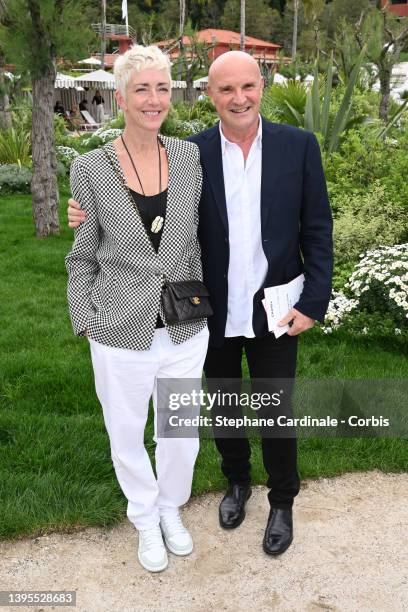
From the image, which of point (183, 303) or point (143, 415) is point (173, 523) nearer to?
point (143, 415)

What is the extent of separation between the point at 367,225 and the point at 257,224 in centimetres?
379

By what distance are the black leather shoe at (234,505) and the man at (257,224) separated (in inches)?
9.9

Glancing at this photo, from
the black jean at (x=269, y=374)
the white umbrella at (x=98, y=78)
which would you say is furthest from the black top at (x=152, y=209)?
the white umbrella at (x=98, y=78)

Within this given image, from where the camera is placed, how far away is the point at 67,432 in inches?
146

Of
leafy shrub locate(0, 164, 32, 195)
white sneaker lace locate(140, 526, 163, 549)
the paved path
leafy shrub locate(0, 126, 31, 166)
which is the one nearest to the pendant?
white sneaker lace locate(140, 526, 163, 549)

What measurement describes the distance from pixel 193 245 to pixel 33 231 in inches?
256

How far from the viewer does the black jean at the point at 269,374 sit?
8.87 feet

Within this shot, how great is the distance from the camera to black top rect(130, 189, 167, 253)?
95.6 inches

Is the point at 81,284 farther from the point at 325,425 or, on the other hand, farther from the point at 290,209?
the point at 325,425

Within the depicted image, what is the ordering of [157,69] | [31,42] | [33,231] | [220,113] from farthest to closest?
1. [33,231]
2. [31,42]
3. [220,113]
4. [157,69]

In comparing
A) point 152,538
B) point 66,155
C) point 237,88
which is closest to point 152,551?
point 152,538

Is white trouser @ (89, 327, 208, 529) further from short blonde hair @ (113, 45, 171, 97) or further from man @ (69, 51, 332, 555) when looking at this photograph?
short blonde hair @ (113, 45, 171, 97)

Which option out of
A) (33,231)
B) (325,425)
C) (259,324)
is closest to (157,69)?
(259,324)

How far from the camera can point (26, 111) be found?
16.6 metres
